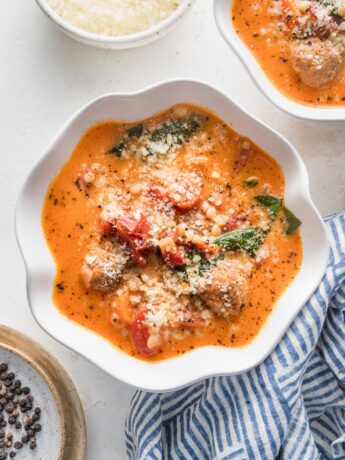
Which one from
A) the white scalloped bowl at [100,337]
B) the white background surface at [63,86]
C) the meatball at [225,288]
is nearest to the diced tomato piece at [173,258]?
the meatball at [225,288]

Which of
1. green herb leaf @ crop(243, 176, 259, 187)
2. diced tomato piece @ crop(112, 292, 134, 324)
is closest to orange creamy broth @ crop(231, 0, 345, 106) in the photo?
green herb leaf @ crop(243, 176, 259, 187)

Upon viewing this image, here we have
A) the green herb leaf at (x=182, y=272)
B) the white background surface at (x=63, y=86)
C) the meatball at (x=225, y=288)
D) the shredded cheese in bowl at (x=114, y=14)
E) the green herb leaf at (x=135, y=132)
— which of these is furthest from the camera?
the white background surface at (x=63, y=86)

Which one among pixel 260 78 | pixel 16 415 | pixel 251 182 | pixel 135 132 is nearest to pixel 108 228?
pixel 135 132

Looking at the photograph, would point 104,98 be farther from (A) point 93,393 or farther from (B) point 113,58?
(A) point 93,393

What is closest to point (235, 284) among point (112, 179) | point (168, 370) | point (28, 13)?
point (168, 370)

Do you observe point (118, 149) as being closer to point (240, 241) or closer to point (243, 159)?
point (243, 159)

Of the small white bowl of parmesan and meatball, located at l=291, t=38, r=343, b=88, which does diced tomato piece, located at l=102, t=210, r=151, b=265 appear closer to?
the small white bowl of parmesan

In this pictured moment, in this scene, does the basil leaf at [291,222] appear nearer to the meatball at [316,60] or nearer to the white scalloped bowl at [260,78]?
the white scalloped bowl at [260,78]
